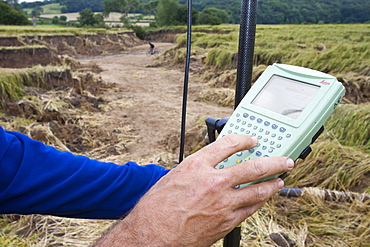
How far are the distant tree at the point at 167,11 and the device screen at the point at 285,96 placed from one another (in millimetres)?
19565

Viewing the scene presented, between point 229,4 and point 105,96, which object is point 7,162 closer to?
point 105,96

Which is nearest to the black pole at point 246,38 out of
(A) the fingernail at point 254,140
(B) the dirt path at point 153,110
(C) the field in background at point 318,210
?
(A) the fingernail at point 254,140

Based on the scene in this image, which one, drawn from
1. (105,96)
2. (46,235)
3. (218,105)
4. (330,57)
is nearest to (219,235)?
(46,235)

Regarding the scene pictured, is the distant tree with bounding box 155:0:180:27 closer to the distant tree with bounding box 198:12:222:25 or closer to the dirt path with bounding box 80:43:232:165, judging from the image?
the distant tree with bounding box 198:12:222:25

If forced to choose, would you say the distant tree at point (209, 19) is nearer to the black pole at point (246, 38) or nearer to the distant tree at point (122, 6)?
the distant tree at point (122, 6)

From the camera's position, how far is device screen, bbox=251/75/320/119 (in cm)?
41

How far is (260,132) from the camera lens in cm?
41

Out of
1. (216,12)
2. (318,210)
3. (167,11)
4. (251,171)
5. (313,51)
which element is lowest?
(318,210)

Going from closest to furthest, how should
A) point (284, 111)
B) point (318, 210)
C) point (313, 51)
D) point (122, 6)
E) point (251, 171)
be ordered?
point (251, 171) < point (284, 111) < point (318, 210) < point (313, 51) < point (122, 6)

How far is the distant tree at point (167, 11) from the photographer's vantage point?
19.2m

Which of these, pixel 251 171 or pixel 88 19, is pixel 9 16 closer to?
pixel 88 19

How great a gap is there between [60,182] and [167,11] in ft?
66.4

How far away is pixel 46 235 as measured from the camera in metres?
1.19

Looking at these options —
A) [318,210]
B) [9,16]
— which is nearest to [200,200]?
[318,210]
